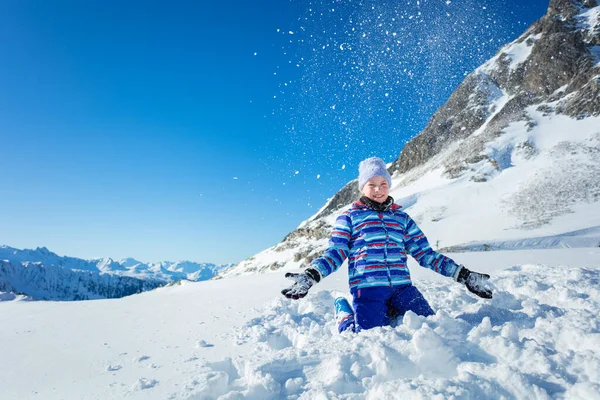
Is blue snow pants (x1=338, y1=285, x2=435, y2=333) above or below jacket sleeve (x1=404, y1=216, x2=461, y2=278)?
below

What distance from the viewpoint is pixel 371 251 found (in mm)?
3520

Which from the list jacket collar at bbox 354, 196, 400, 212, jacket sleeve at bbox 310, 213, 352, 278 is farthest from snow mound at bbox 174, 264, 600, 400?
jacket collar at bbox 354, 196, 400, 212

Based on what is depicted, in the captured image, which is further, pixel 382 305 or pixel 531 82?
pixel 531 82

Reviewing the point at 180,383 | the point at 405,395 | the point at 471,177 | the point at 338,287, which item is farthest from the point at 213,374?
the point at 471,177

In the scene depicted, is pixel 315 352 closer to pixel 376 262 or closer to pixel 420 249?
pixel 376 262

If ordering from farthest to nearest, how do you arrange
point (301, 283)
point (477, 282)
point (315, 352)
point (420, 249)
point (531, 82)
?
1. point (531, 82)
2. point (420, 249)
3. point (477, 282)
4. point (301, 283)
5. point (315, 352)

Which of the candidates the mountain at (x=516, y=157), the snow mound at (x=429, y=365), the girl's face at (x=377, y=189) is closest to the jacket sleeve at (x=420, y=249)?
the girl's face at (x=377, y=189)

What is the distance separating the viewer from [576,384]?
61.7 inches

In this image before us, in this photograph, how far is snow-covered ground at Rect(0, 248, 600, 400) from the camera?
175cm

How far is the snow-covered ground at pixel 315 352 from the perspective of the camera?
1747 millimetres

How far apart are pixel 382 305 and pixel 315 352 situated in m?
1.21

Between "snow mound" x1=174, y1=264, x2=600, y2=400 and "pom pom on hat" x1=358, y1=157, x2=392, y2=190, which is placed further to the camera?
"pom pom on hat" x1=358, y1=157, x2=392, y2=190

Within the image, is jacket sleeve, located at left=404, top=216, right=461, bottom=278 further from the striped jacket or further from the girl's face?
the girl's face

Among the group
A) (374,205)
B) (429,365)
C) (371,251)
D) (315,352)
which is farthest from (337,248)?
(429,365)
